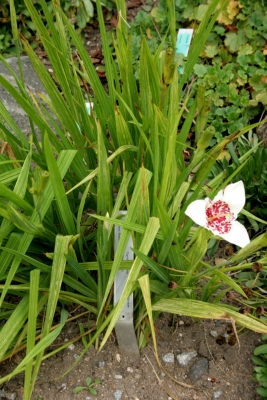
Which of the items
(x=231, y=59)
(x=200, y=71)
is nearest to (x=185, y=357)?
(x=200, y=71)

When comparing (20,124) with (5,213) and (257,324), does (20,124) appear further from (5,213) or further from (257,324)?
(257,324)

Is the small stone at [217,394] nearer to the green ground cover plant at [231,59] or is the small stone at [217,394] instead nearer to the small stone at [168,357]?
the small stone at [168,357]

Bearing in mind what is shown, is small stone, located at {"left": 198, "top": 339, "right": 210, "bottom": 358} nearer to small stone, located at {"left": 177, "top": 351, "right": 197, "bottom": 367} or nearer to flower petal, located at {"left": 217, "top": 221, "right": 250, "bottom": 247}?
small stone, located at {"left": 177, "top": 351, "right": 197, "bottom": 367}

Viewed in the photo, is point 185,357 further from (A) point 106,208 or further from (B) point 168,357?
(A) point 106,208

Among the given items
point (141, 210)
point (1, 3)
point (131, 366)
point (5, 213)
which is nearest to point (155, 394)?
point (131, 366)

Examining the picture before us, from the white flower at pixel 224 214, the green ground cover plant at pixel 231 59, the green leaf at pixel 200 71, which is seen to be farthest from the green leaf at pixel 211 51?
the white flower at pixel 224 214
